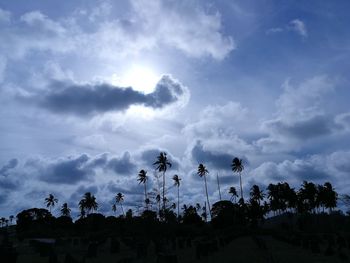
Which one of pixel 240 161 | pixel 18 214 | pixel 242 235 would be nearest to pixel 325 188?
pixel 240 161

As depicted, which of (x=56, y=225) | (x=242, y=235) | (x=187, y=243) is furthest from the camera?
(x=56, y=225)

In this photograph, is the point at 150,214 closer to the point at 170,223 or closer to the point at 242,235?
the point at 170,223

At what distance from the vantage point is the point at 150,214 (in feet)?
125

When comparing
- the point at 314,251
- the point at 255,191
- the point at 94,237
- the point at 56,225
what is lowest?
the point at 314,251

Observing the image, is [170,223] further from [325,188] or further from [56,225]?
[325,188]

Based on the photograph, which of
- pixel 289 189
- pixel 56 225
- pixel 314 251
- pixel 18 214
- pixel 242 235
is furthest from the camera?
pixel 289 189

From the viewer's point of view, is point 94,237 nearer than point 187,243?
No

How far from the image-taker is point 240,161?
86.9 metres

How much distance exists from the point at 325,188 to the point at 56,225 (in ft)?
211

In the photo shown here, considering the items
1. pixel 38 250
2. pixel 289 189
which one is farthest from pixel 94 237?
pixel 289 189

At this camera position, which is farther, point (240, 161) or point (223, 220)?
point (240, 161)

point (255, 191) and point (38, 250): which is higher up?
point (255, 191)

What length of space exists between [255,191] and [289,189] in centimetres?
960

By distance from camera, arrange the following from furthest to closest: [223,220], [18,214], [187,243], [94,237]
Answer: [18,214] < [223,220] < [94,237] < [187,243]
